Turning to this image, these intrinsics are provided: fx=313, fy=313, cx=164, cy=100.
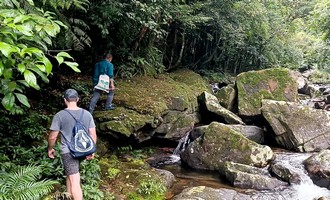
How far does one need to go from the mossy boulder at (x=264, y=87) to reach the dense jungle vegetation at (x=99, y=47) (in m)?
2.94

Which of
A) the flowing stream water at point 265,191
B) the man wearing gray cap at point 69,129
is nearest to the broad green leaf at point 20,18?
the man wearing gray cap at point 69,129

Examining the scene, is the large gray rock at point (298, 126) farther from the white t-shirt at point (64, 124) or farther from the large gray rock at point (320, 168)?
the white t-shirt at point (64, 124)

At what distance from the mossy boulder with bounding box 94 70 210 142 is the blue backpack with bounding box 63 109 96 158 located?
10.6 feet

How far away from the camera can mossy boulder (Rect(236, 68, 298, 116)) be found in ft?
38.5

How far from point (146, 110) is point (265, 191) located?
11.4ft

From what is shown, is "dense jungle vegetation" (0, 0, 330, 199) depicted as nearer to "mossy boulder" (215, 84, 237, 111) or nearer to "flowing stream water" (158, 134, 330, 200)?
"flowing stream water" (158, 134, 330, 200)

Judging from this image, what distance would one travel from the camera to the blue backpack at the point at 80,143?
3958mm

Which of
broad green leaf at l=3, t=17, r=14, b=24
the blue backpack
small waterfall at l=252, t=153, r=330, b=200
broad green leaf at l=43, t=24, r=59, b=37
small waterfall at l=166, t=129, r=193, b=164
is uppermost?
broad green leaf at l=3, t=17, r=14, b=24

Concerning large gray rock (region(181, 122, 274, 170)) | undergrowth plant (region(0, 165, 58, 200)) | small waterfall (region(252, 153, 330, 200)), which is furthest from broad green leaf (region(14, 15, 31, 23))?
large gray rock (region(181, 122, 274, 170))

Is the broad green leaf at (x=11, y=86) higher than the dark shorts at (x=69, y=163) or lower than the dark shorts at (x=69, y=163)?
higher

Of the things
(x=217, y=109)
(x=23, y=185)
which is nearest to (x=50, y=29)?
(x=23, y=185)

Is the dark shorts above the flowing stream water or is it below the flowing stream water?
above

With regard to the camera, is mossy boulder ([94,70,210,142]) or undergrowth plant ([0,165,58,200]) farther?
mossy boulder ([94,70,210,142])

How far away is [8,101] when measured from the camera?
252 cm
